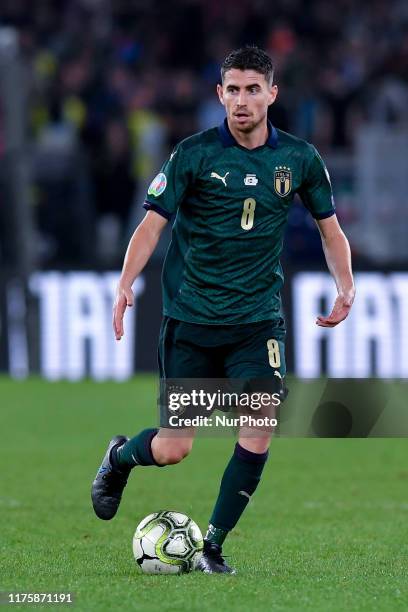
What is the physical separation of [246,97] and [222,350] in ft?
3.59

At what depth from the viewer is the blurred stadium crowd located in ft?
59.4

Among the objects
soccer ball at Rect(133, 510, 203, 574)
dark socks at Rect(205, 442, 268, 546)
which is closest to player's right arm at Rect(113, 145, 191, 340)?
dark socks at Rect(205, 442, 268, 546)

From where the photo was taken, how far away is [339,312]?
6363mm

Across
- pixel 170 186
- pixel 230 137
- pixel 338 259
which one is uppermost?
pixel 230 137

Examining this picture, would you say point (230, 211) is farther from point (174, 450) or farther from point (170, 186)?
point (174, 450)

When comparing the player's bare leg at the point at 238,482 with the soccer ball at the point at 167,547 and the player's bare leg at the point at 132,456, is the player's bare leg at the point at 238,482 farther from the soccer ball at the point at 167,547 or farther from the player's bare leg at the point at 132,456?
the player's bare leg at the point at 132,456

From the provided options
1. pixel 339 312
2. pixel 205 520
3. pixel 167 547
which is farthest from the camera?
pixel 205 520

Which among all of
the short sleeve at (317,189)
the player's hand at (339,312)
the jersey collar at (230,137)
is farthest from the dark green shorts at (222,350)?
the jersey collar at (230,137)

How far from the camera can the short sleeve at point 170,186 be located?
20.4 feet

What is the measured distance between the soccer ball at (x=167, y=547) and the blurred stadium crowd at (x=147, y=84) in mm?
9776

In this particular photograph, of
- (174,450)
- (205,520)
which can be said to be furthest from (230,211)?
(205,520)

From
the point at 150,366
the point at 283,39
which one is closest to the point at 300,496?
the point at 150,366

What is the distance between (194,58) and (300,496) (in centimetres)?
1249

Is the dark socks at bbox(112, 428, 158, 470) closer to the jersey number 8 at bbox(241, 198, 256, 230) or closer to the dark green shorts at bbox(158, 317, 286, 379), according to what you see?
the dark green shorts at bbox(158, 317, 286, 379)
